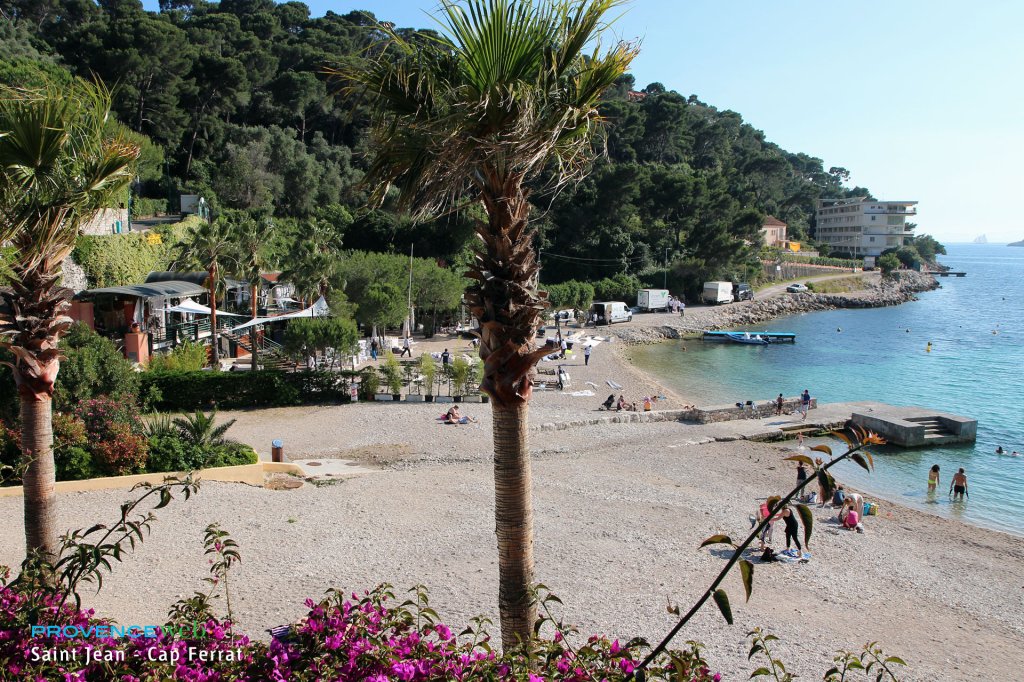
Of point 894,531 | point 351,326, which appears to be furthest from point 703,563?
point 351,326

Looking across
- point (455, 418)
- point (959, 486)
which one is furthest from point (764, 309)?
point (455, 418)

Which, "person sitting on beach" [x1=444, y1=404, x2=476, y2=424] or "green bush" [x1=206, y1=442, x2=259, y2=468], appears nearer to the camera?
"green bush" [x1=206, y1=442, x2=259, y2=468]

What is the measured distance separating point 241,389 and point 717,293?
1991 inches

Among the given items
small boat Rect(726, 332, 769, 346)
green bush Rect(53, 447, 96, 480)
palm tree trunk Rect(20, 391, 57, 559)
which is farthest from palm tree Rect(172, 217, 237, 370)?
small boat Rect(726, 332, 769, 346)

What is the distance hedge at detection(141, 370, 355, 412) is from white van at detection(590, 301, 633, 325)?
29894 mm

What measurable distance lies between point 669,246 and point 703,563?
59.7 metres

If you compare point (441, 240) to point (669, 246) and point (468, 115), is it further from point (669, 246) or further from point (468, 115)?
point (468, 115)

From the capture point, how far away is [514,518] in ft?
15.9

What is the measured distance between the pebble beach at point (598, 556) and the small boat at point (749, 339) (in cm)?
3222

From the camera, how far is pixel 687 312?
2414 inches

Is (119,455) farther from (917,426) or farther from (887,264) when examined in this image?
(887,264)

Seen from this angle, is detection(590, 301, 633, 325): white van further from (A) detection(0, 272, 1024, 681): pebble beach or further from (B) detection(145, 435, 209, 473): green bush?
(B) detection(145, 435, 209, 473): green bush

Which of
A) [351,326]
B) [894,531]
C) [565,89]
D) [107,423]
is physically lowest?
[894,531]

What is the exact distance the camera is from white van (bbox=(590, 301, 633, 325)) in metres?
53.0
